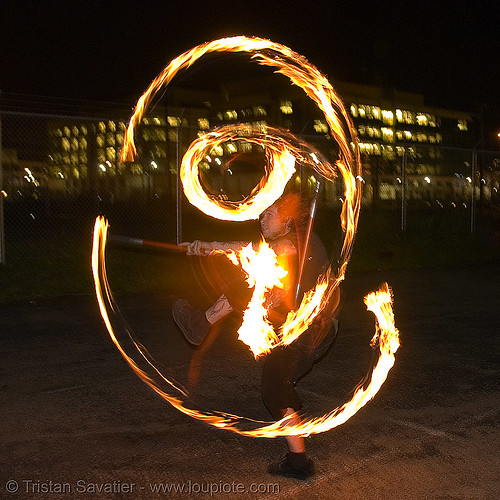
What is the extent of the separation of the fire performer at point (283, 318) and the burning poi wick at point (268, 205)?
0.07m

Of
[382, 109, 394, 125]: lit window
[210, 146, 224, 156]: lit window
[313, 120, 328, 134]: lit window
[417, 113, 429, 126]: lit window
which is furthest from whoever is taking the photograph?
[417, 113, 429, 126]: lit window

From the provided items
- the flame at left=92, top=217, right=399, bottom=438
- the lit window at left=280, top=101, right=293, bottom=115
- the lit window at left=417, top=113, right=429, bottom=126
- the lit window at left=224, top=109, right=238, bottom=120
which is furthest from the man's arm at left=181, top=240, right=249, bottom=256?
the lit window at left=417, top=113, right=429, bottom=126

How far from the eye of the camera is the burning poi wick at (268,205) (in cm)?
450

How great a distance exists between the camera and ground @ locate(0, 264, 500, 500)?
13.0 feet

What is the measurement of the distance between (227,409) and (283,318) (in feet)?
4.39

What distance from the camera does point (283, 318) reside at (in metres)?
4.35

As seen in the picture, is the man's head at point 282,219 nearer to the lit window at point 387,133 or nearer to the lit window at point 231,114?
the lit window at point 231,114

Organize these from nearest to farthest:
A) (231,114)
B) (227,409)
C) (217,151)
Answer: (227,409)
(231,114)
(217,151)

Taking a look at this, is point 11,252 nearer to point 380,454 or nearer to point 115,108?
point 115,108

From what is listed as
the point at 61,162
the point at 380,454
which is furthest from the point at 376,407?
the point at 61,162

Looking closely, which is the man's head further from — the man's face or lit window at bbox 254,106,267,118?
lit window at bbox 254,106,267,118

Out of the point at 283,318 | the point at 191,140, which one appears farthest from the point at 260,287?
the point at 191,140

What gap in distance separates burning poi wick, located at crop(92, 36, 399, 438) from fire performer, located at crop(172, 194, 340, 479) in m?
0.07

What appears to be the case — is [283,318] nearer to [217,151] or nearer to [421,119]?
[217,151]
